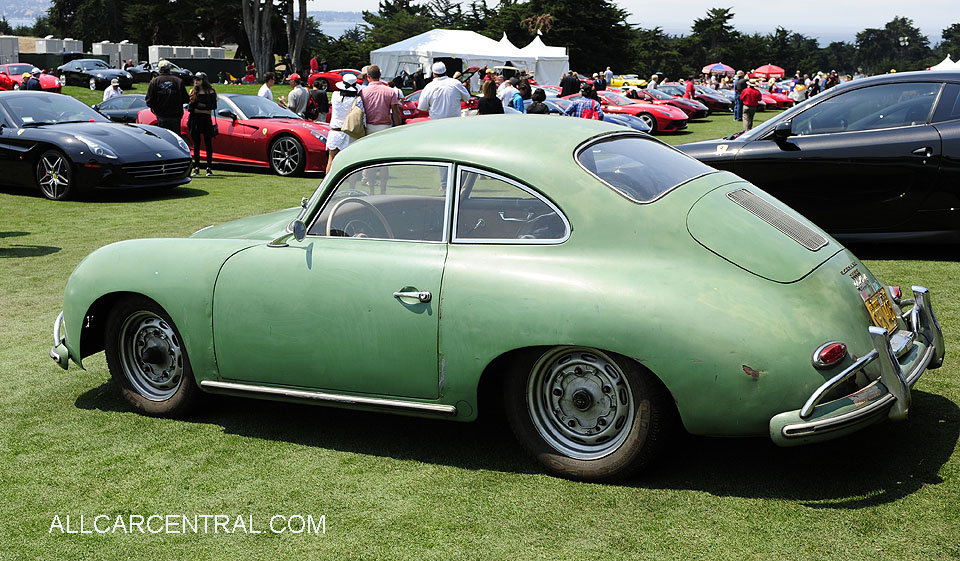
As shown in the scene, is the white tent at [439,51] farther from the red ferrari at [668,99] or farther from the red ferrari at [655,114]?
the red ferrari at [655,114]

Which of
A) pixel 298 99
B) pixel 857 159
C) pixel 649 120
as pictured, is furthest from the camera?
pixel 649 120

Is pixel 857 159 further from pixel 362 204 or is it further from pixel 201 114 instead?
pixel 201 114

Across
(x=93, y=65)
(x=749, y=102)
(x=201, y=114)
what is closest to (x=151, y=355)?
(x=201, y=114)

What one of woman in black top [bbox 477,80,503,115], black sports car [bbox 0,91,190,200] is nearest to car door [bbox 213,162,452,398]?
black sports car [bbox 0,91,190,200]

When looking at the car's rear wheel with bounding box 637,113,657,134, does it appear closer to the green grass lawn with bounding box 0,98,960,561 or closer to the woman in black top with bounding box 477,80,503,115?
the woman in black top with bounding box 477,80,503,115

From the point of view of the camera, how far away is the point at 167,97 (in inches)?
611

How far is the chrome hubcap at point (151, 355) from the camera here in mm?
5027

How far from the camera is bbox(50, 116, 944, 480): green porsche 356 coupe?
12.2 feet

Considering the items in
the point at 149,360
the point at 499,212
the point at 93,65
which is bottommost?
the point at 149,360

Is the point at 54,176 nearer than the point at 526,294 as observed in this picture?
No

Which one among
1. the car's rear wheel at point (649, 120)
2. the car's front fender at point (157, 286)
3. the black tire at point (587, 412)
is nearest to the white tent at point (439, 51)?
the car's rear wheel at point (649, 120)

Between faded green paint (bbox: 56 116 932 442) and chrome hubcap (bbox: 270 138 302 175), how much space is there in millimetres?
11485

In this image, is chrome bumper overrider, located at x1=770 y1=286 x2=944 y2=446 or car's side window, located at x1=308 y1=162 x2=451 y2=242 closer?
chrome bumper overrider, located at x1=770 y1=286 x2=944 y2=446

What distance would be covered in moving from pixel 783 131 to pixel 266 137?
1011 cm
